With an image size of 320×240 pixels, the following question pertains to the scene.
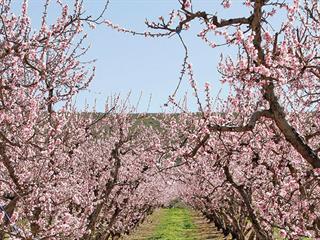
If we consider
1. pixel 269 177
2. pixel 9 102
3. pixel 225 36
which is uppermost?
pixel 225 36

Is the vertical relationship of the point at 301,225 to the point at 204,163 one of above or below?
below

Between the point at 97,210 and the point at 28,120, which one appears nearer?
the point at 28,120

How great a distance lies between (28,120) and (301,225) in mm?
4119

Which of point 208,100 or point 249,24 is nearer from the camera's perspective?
point 249,24

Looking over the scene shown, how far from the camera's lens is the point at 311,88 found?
9281mm

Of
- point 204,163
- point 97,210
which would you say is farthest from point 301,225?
point 204,163

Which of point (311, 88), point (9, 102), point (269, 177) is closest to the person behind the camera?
point (9, 102)

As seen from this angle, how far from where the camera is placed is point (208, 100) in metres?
8.49

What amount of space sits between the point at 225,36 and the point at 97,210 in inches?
306

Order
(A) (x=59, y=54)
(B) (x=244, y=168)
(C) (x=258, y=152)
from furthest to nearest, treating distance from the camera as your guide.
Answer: (B) (x=244, y=168)
(C) (x=258, y=152)
(A) (x=59, y=54)

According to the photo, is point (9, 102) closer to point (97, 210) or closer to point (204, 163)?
point (97, 210)

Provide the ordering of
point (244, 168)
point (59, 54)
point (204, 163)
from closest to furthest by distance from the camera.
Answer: point (59, 54)
point (244, 168)
point (204, 163)

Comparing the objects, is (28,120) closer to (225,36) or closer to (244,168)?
(225,36)

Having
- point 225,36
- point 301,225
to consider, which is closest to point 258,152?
point 301,225
